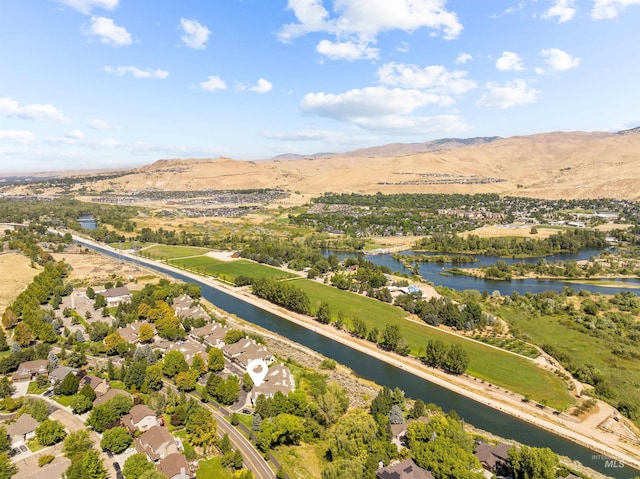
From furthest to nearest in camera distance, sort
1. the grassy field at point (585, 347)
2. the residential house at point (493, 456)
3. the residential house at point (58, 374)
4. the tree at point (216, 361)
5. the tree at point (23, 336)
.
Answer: the tree at point (23, 336)
the grassy field at point (585, 347)
the tree at point (216, 361)
the residential house at point (58, 374)
the residential house at point (493, 456)

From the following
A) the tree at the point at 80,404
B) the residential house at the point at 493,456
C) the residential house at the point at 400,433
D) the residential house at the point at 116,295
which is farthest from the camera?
the residential house at the point at 116,295

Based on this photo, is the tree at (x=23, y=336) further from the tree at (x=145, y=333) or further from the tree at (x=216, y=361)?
the tree at (x=216, y=361)

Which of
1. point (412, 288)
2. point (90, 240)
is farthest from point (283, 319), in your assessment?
point (90, 240)

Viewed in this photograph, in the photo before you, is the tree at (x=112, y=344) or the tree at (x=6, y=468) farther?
the tree at (x=112, y=344)

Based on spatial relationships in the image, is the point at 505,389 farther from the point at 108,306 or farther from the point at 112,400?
the point at 108,306

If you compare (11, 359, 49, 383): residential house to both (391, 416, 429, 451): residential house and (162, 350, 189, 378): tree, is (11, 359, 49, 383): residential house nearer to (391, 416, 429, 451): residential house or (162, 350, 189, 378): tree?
(162, 350, 189, 378): tree

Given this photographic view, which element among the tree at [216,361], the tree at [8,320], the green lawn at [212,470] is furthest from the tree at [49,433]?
the tree at [8,320]

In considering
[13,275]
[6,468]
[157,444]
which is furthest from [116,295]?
[157,444]
